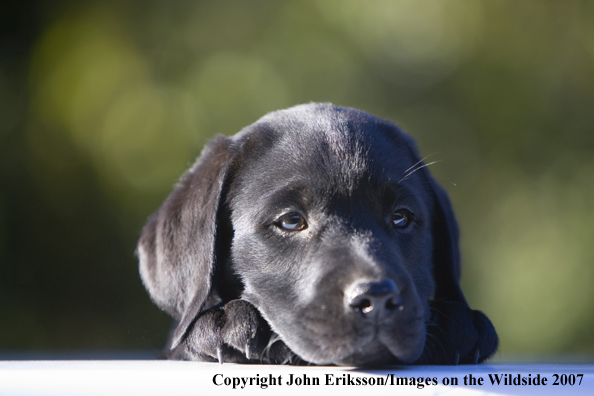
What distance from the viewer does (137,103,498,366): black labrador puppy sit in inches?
89.6

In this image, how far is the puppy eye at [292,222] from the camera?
2656 millimetres

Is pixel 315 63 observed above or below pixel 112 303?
above

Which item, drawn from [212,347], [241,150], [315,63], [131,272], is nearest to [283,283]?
[212,347]

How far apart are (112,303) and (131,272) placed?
0.42m

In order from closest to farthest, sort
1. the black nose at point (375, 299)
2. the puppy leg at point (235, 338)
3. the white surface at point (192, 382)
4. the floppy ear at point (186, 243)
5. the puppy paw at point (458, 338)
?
the white surface at point (192, 382)
the black nose at point (375, 299)
the puppy leg at point (235, 338)
the puppy paw at point (458, 338)
the floppy ear at point (186, 243)

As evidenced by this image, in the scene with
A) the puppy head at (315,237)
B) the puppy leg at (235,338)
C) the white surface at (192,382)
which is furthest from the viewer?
the puppy leg at (235,338)

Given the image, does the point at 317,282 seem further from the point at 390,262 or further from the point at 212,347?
the point at 212,347

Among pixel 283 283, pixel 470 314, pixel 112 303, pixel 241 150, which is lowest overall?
pixel 112 303

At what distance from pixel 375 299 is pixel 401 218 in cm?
78

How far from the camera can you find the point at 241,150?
3084mm

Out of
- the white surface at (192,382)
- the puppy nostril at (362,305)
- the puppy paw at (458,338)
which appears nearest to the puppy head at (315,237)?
the puppy nostril at (362,305)

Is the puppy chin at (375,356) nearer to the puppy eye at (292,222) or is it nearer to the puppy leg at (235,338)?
the puppy leg at (235,338)

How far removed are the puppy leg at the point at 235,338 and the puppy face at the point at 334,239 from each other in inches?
3.2

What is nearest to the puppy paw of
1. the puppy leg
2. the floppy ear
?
the puppy leg
